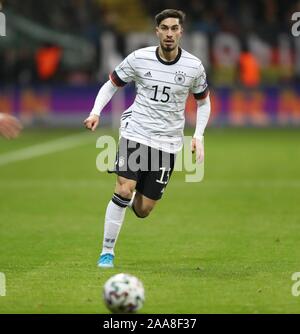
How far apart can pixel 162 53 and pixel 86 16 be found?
25.9 meters

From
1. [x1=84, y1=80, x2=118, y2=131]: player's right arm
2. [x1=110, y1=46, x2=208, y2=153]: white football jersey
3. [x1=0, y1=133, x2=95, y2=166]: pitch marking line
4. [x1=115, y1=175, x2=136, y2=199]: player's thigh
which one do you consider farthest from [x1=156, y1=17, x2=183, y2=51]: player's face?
[x1=0, y1=133, x2=95, y2=166]: pitch marking line

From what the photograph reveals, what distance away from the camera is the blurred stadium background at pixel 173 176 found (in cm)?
972

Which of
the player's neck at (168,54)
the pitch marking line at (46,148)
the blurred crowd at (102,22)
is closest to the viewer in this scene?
the player's neck at (168,54)

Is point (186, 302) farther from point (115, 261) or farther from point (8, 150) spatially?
point (8, 150)

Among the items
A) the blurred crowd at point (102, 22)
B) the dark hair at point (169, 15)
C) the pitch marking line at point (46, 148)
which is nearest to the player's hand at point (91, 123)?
the dark hair at point (169, 15)

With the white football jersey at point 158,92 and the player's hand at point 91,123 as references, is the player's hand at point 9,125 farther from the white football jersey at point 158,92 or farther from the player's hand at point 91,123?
the white football jersey at point 158,92

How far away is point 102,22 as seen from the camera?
3606 cm

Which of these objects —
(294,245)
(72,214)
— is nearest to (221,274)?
(294,245)

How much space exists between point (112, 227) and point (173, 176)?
10734 millimetres

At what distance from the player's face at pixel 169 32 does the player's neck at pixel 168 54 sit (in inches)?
5.0

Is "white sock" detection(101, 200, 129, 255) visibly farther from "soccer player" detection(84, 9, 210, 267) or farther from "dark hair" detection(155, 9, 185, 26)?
"dark hair" detection(155, 9, 185, 26)

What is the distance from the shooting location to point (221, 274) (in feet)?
33.5

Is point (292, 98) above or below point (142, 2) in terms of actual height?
below

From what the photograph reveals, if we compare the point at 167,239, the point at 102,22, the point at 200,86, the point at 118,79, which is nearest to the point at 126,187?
the point at 118,79
